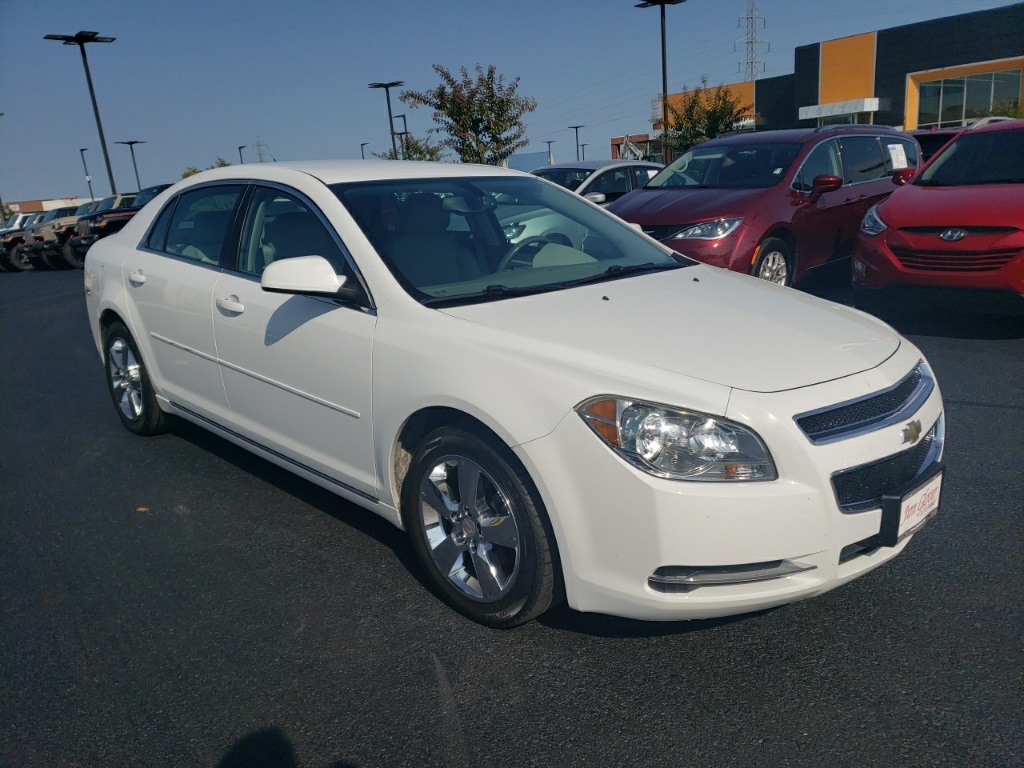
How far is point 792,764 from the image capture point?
229cm

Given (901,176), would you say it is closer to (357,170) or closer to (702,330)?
(357,170)

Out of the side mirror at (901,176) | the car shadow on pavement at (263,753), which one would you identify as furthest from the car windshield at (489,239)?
the side mirror at (901,176)

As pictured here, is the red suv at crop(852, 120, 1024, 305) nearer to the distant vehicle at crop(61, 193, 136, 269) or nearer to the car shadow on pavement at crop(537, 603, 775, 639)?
the car shadow on pavement at crop(537, 603, 775, 639)

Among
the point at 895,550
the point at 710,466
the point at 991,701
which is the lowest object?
the point at 991,701

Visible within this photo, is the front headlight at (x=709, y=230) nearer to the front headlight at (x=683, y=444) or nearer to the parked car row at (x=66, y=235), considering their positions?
the front headlight at (x=683, y=444)

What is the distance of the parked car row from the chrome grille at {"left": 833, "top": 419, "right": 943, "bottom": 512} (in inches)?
728

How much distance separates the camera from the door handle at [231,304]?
12.8 ft

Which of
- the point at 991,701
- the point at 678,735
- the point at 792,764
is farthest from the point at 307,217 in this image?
the point at 991,701

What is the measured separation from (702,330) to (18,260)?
86.7ft

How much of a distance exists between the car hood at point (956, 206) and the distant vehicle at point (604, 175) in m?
5.43

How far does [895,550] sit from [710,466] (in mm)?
754

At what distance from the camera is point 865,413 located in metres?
2.66

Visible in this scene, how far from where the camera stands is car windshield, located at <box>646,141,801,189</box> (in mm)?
8305

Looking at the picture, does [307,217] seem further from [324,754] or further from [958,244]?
[958,244]
